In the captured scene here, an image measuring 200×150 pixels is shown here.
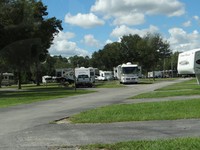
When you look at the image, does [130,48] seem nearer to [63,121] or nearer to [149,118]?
[63,121]

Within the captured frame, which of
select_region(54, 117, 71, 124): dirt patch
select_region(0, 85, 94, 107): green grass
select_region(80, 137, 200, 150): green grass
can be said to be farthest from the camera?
select_region(0, 85, 94, 107): green grass

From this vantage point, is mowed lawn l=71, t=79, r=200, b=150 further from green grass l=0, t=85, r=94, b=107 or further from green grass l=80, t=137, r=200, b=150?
green grass l=0, t=85, r=94, b=107

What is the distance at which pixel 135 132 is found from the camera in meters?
11.8

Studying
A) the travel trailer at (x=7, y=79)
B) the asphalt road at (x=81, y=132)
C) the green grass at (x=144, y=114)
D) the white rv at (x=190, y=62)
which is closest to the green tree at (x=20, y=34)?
the white rv at (x=190, y=62)

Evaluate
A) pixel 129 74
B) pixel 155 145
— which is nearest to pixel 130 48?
pixel 129 74

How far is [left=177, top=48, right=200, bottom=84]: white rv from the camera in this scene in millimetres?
30172

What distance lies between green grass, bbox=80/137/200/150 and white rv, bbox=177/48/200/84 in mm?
21102

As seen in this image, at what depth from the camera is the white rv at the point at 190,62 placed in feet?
99.0

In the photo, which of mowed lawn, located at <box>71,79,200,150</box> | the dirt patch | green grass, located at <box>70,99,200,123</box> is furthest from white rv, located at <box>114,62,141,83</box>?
the dirt patch

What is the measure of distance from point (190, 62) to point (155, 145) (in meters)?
22.6

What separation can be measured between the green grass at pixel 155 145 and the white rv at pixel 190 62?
2110 cm

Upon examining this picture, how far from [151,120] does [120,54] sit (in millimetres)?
99024

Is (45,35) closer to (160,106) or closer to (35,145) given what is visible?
(160,106)

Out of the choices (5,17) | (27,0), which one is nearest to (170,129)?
(5,17)
